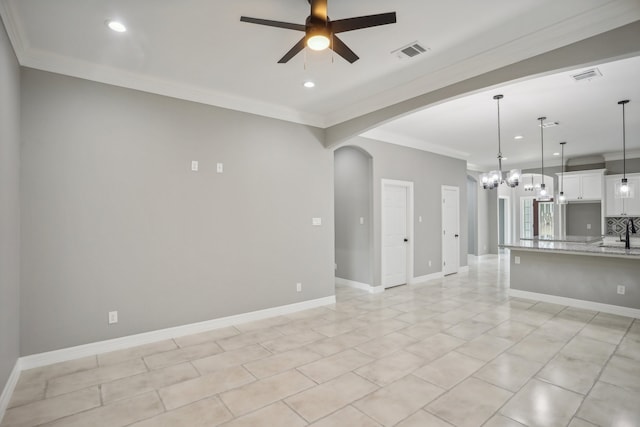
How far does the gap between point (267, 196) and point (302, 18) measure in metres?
2.45

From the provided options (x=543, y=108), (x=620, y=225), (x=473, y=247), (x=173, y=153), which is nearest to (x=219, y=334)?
(x=173, y=153)

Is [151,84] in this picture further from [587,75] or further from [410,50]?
[587,75]

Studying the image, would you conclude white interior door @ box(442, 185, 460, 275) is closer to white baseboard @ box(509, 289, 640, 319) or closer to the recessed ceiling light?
white baseboard @ box(509, 289, 640, 319)

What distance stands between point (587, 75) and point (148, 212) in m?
5.22

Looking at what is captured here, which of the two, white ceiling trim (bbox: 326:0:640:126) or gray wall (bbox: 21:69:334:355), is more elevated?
white ceiling trim (bbox: 326:0:640:126)

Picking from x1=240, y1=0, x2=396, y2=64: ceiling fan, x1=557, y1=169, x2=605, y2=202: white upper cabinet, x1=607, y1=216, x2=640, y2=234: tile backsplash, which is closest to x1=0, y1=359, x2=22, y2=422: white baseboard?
x1=240, y1=0, x2=396, y2=64: ceiling fan

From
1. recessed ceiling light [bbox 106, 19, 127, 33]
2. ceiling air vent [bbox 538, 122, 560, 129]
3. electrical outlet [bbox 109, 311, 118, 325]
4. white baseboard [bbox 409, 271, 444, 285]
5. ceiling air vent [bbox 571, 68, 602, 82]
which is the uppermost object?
recessed ceiling light [bbox 106, 19, 127, 33]

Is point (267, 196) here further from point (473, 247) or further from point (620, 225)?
point (620, 225)

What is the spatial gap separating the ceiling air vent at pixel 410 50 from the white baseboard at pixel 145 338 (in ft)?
11.8

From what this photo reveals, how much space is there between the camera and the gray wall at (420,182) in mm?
5992

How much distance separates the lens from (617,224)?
7.84m

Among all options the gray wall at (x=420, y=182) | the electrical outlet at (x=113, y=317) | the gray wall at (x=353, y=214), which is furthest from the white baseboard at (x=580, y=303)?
the electrical outlet at (x=113, y=317)

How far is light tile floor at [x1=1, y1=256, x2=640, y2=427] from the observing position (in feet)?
7.53

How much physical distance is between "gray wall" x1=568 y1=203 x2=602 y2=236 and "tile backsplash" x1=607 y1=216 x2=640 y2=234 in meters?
0.43
